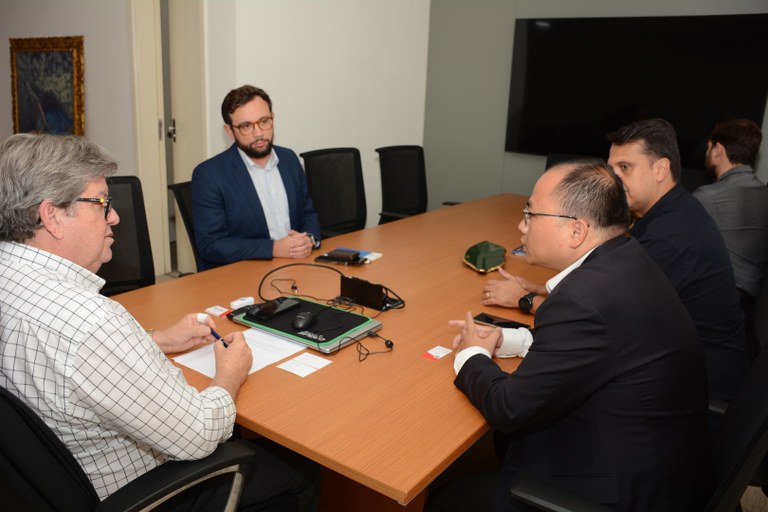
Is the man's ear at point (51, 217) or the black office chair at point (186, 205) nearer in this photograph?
the man's ear at point (51, 217)

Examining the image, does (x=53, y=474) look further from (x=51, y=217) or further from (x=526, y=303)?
(x=526, y=303)

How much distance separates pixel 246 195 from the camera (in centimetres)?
283

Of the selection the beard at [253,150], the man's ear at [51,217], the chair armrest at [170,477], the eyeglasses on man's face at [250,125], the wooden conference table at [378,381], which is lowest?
the chair armrest at [170,477]

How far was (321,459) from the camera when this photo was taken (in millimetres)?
1286

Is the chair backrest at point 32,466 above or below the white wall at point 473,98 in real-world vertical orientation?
below

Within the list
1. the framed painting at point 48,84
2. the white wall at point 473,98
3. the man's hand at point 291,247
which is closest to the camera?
the man's hand at point 291,247

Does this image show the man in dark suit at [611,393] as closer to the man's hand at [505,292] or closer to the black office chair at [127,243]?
the man's hand at [505,292]

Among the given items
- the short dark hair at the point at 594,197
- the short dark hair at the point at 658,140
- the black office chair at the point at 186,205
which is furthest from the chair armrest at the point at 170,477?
the short dark hair at the point at 658,140

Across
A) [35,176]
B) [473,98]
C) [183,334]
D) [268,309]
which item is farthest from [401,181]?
[35,176]

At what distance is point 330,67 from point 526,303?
316 cm

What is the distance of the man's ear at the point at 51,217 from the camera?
1232mm

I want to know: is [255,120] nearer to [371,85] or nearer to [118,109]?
[118,109]

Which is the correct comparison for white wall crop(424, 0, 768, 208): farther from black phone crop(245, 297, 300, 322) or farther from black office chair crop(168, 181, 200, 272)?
black phone crop(245, 297, 300, 322)

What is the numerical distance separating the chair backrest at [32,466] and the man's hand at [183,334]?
22.2 inches
